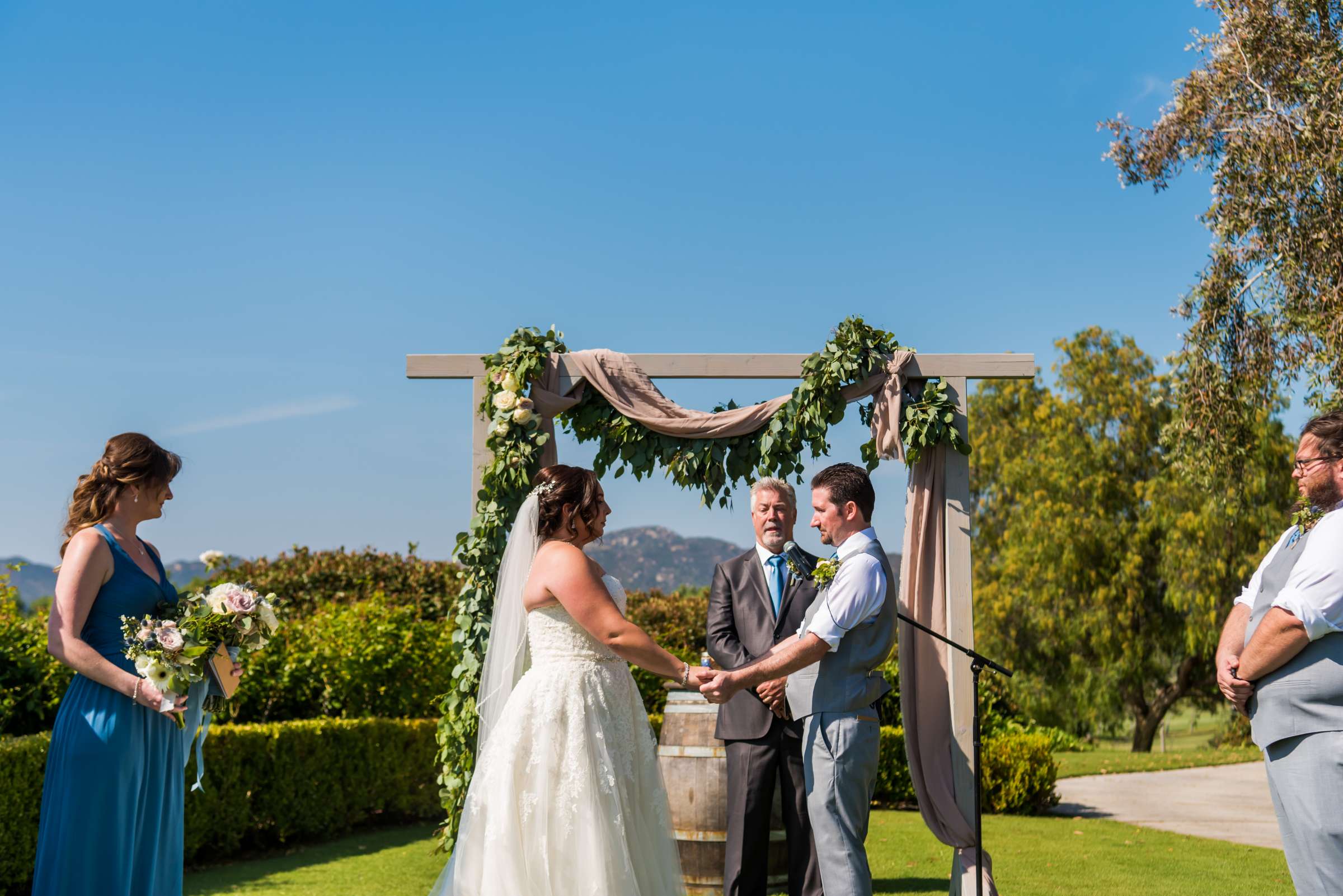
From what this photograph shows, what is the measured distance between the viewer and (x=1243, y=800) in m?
11.4

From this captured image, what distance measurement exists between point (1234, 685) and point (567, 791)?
2.27m

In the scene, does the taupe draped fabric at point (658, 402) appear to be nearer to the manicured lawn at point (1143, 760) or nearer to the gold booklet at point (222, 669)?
the gold booklet at point (222, 669)

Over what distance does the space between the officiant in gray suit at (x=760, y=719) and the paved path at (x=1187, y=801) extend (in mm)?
5287

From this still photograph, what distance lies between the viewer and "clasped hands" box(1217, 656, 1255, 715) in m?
3.47

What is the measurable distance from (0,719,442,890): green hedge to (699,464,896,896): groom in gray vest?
442 cm

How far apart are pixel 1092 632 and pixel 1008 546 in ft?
7.36

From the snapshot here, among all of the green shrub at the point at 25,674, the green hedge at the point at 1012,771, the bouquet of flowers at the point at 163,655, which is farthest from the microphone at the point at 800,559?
the green hedge at the point at 1012,771

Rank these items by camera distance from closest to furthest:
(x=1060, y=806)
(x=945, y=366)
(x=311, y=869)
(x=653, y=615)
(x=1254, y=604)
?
(x=1254, y=604), (x=945, y=366), (x=311, y=869), (x=1060, y=806), (x=653, y=615)

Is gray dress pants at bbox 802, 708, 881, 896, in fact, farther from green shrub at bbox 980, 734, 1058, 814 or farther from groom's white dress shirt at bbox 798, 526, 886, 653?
green shrub at bbox 980, 734, 1058, 814

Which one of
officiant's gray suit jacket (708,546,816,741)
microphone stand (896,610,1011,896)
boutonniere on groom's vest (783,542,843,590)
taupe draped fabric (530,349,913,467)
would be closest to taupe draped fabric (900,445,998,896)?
microphone stand (896,610,1011,896)

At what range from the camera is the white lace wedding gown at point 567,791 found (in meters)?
3.96

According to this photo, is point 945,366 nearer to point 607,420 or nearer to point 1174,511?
point 607,420

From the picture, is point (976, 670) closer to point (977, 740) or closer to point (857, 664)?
point (977, 740)

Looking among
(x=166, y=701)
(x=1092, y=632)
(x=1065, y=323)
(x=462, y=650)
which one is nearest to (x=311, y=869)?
(x=462, y=650)
